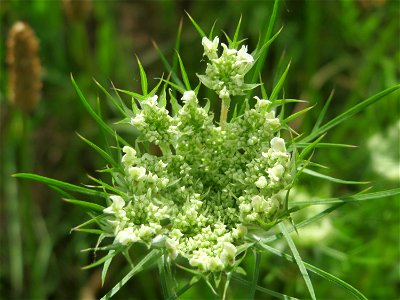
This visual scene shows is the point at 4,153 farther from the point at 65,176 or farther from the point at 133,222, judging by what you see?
the point at 133,222

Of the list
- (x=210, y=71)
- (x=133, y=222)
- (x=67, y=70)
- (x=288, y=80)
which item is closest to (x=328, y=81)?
(x=288, y=80)

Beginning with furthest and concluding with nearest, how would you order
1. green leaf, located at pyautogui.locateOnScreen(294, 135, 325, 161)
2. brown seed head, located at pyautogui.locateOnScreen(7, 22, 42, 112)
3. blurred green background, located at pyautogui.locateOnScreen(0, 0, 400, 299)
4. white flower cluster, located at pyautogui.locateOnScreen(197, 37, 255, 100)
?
blurred green background, located at pyautogui.locateOnScreen(0, 0, 400, 299), brown seed head, located at pyautogui.locateOnScreen(7, 22, 42, 112), white flower cluster, located at pyautogui.locateOnScreen(197, 37, 255, 100), green leaf, located at pyautogui.locateOnScreen(294, 135, 325, 161)

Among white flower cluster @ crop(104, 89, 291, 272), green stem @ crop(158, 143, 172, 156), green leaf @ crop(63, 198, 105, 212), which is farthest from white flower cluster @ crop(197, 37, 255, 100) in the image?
green leaf @ crop(63, 198, 105, 212)

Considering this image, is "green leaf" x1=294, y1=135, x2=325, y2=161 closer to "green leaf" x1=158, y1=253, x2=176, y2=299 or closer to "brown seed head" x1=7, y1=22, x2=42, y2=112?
"green leaf" x1=158, y1=253, x2=176, y2=299

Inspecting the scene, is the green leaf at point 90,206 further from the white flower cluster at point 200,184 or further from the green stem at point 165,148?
the green stem at point 165,148

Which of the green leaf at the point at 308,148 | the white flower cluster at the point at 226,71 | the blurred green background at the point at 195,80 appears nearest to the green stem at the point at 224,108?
the white flower cluster at the point at 226,71

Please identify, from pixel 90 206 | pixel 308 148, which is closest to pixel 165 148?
pixel 90 206
